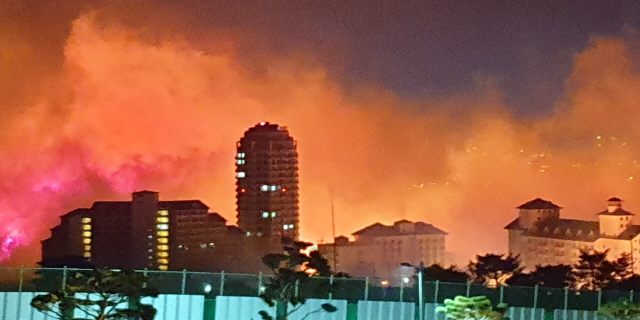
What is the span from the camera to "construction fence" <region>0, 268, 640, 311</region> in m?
9.59

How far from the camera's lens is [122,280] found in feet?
28.7

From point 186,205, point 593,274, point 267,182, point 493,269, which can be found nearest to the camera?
point 593,274

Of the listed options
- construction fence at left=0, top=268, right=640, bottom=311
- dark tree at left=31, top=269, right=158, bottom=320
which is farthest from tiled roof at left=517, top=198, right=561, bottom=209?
dark tree at left=31, top=269, right=158, bottom=320

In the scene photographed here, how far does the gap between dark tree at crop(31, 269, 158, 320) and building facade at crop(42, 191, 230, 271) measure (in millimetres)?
16721

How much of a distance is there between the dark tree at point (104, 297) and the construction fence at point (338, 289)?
0.67 meters

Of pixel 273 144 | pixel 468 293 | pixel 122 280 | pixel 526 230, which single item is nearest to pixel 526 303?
pixel 468 293

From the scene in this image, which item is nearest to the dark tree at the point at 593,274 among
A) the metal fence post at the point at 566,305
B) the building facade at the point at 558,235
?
the building facade at the point at 558,235

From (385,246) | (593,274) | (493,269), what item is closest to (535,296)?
(593,274)

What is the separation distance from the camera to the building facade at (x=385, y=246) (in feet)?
87.9

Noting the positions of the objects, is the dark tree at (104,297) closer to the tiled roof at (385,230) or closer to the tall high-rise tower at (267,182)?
the tiled roof at (385,230)

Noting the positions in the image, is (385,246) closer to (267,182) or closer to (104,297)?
(267,182)

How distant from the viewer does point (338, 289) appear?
10.1 meters

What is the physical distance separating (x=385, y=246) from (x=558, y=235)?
5.43m

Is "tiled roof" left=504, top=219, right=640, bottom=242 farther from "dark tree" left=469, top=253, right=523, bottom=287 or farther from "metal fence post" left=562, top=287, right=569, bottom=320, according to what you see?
"metal fence post" left=562, top=287, right=569, bottom=320
